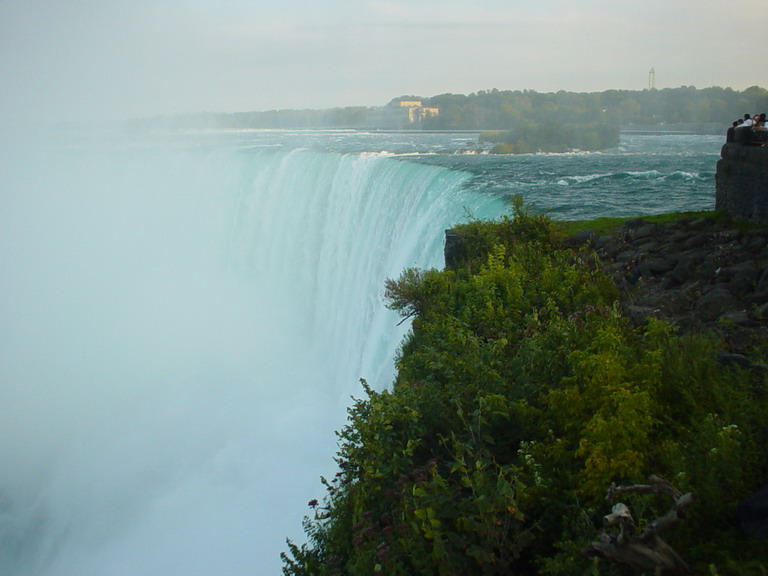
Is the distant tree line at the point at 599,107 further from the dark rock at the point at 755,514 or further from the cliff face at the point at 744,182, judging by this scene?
the dark rock at the point at 755,514

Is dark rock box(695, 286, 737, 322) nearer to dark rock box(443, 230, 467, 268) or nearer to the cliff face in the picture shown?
the cliff face

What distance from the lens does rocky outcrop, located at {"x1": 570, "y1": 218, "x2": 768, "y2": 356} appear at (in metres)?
7.65

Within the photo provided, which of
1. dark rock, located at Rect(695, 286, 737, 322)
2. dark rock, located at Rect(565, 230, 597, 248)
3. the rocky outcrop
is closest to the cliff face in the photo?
the rocky outcrop

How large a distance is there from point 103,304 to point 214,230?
19.8 feet

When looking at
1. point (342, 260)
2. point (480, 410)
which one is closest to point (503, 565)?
point (480, 410)

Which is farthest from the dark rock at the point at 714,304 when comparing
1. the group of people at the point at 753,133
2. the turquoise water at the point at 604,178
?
the turquoise water at the point at 604,178

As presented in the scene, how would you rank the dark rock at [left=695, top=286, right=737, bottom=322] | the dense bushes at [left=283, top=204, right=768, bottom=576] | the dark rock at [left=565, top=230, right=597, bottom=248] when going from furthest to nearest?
the dark rock at [left=565, top=230, right=597, bottom=248] < the dark rock at [left=695, top=286, right=737, bottom=322] < the dense bushes at [left=283, top=204, right=768, bottom=576]

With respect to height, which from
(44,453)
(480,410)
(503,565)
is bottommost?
(44,453)

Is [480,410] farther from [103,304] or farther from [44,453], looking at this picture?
[103,304]

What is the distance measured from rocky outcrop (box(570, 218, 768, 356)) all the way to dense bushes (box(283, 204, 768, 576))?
85 centimetres

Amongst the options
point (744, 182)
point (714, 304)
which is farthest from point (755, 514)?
point (744, 182)

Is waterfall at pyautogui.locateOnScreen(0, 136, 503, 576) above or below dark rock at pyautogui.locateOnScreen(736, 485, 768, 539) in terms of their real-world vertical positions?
below

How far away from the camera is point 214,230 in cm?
3403

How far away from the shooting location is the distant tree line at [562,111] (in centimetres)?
3772
